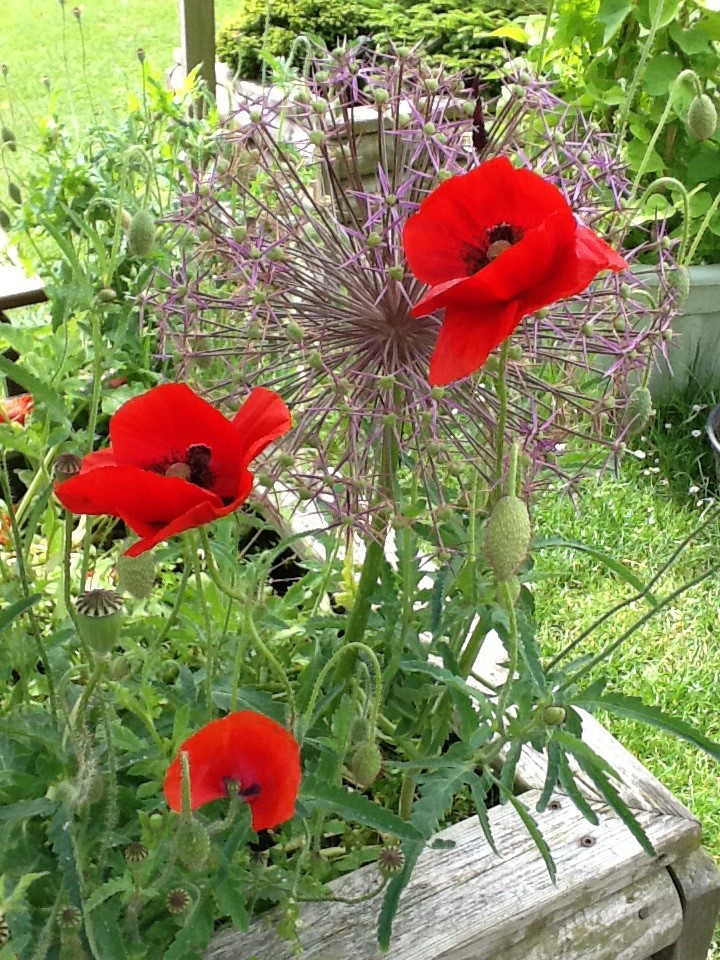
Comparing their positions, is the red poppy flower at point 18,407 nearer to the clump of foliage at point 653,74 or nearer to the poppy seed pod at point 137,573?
the poppy seed pod at point 137,573

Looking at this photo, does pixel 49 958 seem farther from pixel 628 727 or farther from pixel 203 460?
pixel 628 727

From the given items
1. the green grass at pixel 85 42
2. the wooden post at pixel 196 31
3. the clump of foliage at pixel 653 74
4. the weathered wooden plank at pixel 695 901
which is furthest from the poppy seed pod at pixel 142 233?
the green grass at pixel 85 42

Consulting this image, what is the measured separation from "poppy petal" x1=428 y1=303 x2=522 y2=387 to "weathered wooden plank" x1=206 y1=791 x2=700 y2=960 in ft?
1.78

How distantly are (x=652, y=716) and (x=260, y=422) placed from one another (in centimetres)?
37

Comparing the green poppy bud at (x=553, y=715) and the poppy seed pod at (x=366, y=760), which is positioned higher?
the green poppy bud at (x=553, y=715)

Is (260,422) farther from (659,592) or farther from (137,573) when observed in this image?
(659,592)

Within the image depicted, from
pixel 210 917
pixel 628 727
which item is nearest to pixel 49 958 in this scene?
pixel 210 917

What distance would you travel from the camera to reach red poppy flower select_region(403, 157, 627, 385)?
56 cm

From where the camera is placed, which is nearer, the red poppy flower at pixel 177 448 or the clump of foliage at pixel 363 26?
the red poppy flower at pixel 177 448

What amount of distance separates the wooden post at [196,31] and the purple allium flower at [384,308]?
1.43 m

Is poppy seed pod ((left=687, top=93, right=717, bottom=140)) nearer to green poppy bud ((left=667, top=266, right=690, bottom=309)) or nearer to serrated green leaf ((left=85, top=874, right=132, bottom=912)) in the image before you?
green poppy bud ((left=667, top=266, right=690, bottom=309))

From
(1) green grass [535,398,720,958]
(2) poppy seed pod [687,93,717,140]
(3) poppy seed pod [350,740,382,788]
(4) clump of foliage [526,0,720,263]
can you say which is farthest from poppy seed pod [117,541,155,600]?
(4) clump of foliage [526,0,720,263]

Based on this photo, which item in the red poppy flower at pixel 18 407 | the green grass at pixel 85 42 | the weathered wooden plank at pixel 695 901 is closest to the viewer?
the weathered wooden plank at pixel 695 901

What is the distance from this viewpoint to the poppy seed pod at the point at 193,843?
25.1 inches
